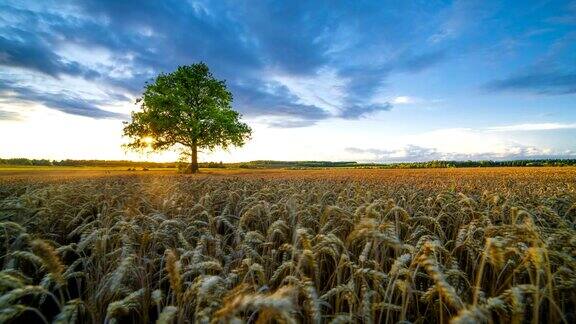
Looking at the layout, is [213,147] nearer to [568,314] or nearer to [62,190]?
[62,190]

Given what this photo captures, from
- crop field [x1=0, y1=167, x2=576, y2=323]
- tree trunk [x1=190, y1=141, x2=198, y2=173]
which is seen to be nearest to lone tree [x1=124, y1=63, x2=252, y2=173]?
tree trunk [x1=190, y1=141, x2=198, y2=173]

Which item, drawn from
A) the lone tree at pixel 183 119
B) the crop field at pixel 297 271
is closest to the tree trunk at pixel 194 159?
the lone tree at pixel 183 119

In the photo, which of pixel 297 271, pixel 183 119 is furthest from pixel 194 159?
pixel 297 271

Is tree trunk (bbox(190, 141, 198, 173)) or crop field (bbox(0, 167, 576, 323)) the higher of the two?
tree trunk (bbox(190, 141, 198, 173))

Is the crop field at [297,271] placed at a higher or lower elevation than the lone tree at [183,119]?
lower

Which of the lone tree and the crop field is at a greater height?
the lone tree

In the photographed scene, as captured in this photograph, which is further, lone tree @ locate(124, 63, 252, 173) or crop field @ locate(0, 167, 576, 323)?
lone tree @ locate(124, 63, 252, 173)

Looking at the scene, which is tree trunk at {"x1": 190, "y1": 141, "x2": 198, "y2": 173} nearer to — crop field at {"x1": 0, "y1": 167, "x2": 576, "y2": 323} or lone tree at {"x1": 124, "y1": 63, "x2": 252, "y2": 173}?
lone tree at {"x1": 124, "y1": 63, "x2": 252, "y2": 173}

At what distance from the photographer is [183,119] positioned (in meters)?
41.3

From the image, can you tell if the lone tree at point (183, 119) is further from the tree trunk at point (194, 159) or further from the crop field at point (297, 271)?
the crop field at point (297, 271)

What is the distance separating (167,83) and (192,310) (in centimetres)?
4338

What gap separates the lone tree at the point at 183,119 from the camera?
132ft

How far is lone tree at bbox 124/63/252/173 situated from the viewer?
40.1 meters

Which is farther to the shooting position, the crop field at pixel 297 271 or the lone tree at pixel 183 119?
the lone tree at pixel 183 119
